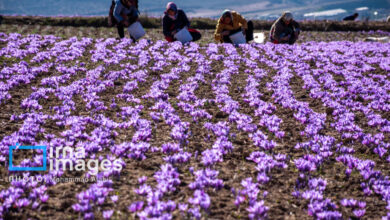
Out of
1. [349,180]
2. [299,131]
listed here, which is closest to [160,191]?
[349,180]

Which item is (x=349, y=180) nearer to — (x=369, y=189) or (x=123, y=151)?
(x=369, y=189)

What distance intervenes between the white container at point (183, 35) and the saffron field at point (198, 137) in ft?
16.5

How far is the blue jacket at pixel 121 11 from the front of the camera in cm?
1691

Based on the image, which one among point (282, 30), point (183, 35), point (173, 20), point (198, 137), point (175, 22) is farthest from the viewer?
point (282, 30)

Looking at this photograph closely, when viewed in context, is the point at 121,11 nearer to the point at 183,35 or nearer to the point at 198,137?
the point at 183,35

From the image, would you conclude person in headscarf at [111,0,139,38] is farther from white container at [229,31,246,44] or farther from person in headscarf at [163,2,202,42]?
white container at [229,31,246,44]

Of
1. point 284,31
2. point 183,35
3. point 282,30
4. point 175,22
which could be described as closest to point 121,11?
point 175,22

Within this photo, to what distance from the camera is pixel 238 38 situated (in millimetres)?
19297

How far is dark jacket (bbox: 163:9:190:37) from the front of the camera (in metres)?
17.8

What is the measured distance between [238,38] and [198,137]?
13.4 meters

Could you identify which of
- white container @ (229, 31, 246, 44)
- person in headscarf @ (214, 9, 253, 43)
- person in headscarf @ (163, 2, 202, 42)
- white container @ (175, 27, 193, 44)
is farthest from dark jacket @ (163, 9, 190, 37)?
white container @ (229, 31, 246, 44)

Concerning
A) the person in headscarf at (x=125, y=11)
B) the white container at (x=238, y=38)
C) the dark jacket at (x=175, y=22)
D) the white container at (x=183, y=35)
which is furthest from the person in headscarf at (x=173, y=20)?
the white container at (x=238, y=38)

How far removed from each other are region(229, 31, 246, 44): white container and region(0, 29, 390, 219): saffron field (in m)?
5.82

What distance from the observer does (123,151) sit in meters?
6.08
